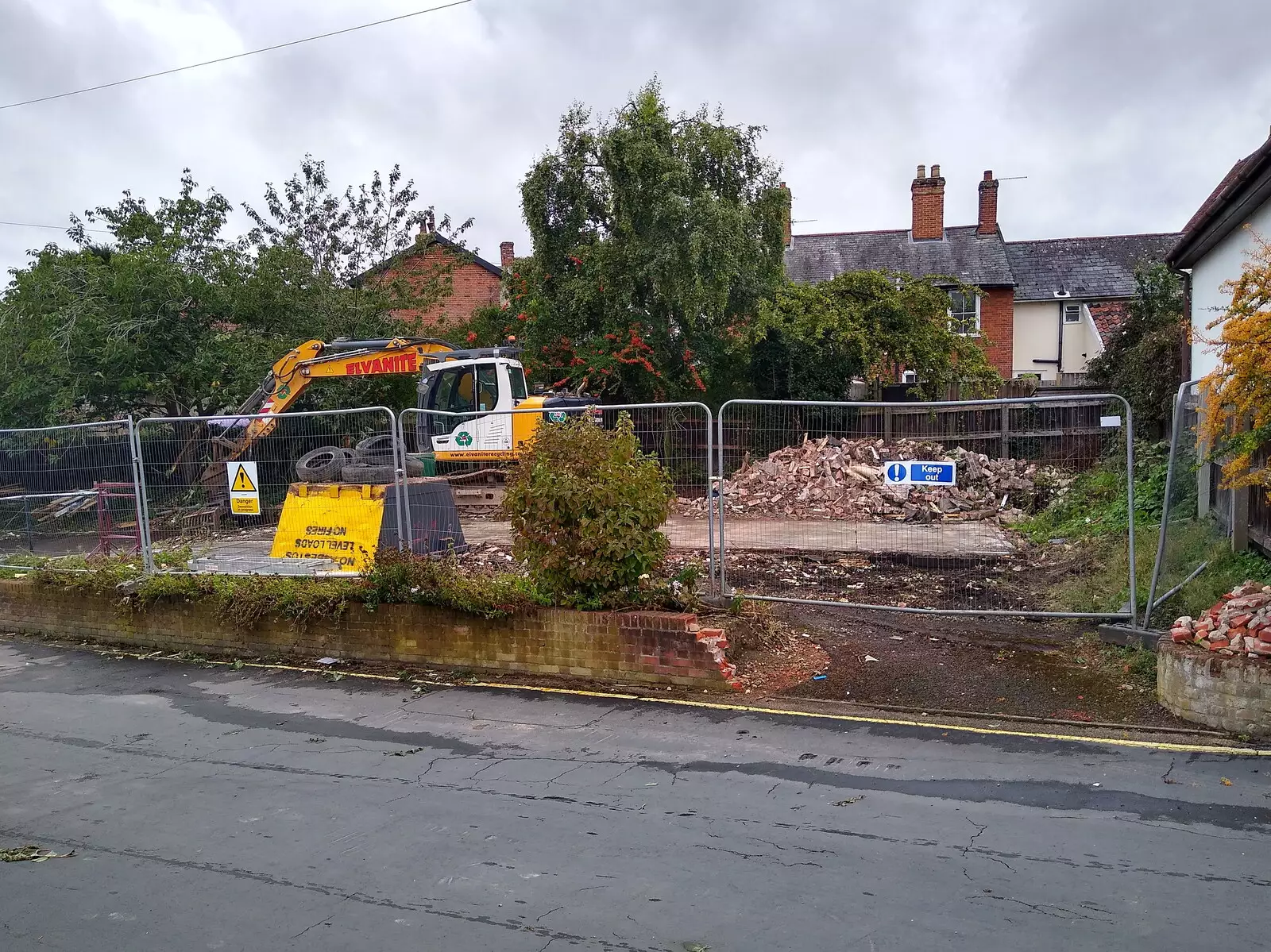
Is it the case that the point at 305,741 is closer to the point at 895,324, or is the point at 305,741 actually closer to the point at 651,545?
the point at 651,545

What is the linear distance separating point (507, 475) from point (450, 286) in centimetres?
2200

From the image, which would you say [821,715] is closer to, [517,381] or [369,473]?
[369,473]

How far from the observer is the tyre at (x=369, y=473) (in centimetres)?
958

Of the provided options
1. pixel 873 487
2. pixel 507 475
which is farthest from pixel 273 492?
pixel 873 487

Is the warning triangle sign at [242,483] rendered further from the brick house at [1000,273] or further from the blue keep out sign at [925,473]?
the brick house at [1000,273]

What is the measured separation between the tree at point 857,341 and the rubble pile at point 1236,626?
1832 cm

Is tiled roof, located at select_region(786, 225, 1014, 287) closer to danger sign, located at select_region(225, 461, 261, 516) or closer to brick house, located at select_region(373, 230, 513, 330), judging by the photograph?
brick house, located at select_region(373, 230, 513, 330)

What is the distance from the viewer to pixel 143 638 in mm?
10133

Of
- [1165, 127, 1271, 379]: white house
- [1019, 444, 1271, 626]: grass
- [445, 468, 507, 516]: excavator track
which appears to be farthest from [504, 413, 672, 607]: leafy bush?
[1165, 127, 1271, 379]: white house

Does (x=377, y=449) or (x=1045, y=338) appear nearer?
(x=377, y=449)

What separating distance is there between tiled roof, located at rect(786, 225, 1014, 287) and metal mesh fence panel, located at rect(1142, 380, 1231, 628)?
1013 inches

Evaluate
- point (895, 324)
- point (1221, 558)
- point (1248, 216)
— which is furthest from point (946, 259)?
point (1221, 558)

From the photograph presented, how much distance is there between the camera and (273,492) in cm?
978

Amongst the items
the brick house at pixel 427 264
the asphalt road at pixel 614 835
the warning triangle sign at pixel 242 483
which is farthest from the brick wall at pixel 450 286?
the asphalt road at pixel 614 835
